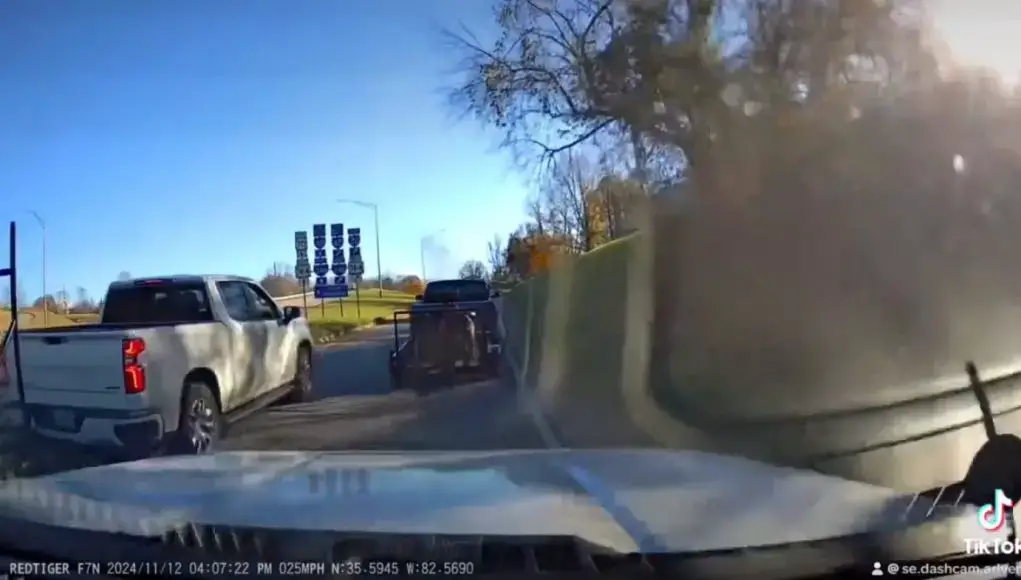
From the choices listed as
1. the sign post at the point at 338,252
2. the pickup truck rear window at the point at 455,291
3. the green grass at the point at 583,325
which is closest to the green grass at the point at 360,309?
the pickup truck rear window at the point at 455,291

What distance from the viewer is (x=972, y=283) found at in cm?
1156

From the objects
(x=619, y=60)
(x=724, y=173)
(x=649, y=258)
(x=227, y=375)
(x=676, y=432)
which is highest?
(x=619, y=60)

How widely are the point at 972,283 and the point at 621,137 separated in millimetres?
14451

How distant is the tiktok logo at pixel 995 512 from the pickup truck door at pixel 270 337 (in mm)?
9611

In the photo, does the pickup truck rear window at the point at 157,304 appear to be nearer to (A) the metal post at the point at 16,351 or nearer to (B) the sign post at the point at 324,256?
(A) the metal post at the point at 16,351

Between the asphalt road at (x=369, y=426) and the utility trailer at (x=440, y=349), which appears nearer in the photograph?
the asphalt road at (x=369, y=426)

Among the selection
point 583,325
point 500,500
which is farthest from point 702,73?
point 500,500

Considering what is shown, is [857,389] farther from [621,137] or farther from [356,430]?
[621,137]

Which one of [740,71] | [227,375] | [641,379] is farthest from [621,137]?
[227,375]

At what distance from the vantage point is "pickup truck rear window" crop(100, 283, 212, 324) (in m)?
11.0

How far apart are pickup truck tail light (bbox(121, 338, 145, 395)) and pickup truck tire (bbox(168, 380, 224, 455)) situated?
2.47 feet

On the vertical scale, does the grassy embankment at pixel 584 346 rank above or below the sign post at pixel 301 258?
below

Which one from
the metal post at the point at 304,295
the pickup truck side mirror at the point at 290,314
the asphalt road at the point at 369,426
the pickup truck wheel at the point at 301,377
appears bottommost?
the asphalt road at the point at 369,426

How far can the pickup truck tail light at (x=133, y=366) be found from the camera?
28.7ft
